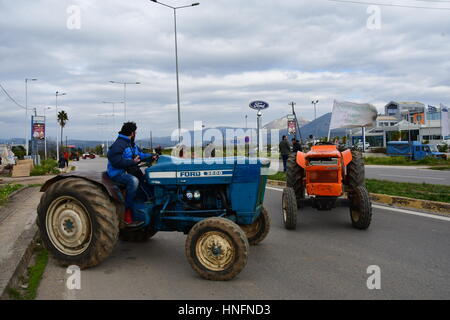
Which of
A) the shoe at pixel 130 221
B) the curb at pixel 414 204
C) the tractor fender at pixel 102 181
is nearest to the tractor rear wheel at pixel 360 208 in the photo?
the curb at pixel 414 204

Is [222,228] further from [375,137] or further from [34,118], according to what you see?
[375,137]

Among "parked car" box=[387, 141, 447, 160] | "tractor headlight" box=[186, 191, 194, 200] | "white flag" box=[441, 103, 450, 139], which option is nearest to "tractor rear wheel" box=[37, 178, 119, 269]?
"tractor headlight" box=[186, 191, 194, 200]

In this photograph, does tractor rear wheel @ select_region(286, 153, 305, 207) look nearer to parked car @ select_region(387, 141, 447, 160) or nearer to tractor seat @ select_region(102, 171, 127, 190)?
tractor seat @ select_region(102, 171, 127, 190)

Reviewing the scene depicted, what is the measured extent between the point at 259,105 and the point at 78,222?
1299cm

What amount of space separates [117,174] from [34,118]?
31.0 m

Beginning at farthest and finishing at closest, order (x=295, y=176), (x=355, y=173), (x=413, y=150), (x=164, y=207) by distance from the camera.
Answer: (x=413, y=150), (x=295, y=176), (x=355, y=173), (x=164, y=207)

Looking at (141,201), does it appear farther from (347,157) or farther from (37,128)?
(37,128)

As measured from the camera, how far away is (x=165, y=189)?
5.67 m

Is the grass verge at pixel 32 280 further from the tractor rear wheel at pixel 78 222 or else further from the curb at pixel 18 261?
the tractor rear wheel at pixel 78 222

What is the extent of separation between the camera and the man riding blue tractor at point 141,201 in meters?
5.16

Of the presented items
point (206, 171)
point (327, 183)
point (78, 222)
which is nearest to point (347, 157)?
point (327, 183)

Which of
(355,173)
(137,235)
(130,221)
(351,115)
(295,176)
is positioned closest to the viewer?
(130,221)

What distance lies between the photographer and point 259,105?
17.5 meters

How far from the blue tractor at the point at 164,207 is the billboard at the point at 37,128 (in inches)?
1176
